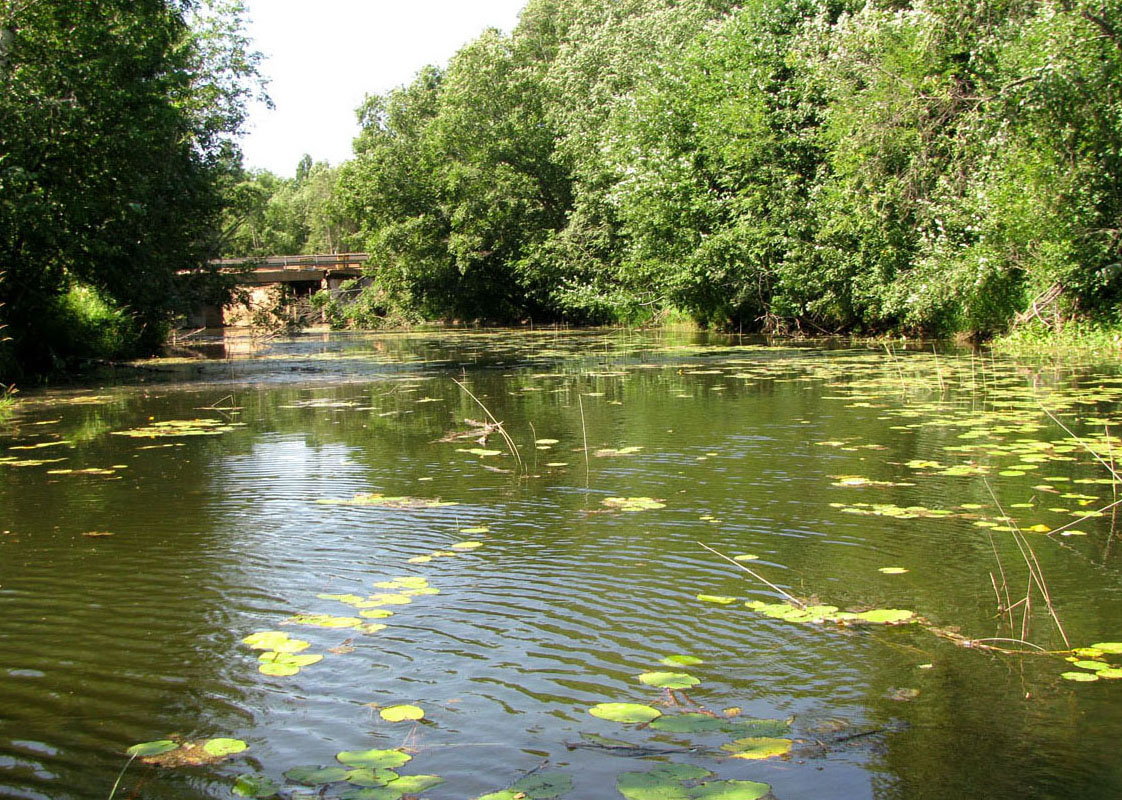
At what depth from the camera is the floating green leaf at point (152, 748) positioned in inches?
125

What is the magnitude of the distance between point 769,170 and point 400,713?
24.3 meters

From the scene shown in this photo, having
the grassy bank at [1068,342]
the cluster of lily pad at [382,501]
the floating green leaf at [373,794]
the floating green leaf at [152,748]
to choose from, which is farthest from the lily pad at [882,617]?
the grassy bank at [1068,342]

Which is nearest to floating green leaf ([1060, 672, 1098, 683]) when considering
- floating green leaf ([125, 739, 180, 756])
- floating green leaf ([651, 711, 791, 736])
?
floating green leaf ([651, 711, 791, 736])

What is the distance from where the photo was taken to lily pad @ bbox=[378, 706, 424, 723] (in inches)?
134

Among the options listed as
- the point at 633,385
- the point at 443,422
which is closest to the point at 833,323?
the point at 633,385

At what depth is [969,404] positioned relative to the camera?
11.1 meters

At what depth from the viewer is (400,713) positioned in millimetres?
3414

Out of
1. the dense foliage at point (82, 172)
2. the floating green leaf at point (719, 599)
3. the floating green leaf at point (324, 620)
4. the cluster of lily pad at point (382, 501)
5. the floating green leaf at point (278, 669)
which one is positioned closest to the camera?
the floating green leaf at point (278, 669)

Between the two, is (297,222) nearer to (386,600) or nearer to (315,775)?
(386,600)

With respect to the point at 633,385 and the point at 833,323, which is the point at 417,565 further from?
the point at 833,323

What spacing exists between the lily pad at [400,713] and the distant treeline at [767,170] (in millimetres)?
17227

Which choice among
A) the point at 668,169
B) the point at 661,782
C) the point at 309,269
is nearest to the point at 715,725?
the point at 661,782

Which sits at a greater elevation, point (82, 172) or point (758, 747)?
point (82, 172)

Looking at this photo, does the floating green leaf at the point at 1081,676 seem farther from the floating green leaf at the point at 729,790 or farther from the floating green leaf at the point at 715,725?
the floating green leaf at the point at 729,790
